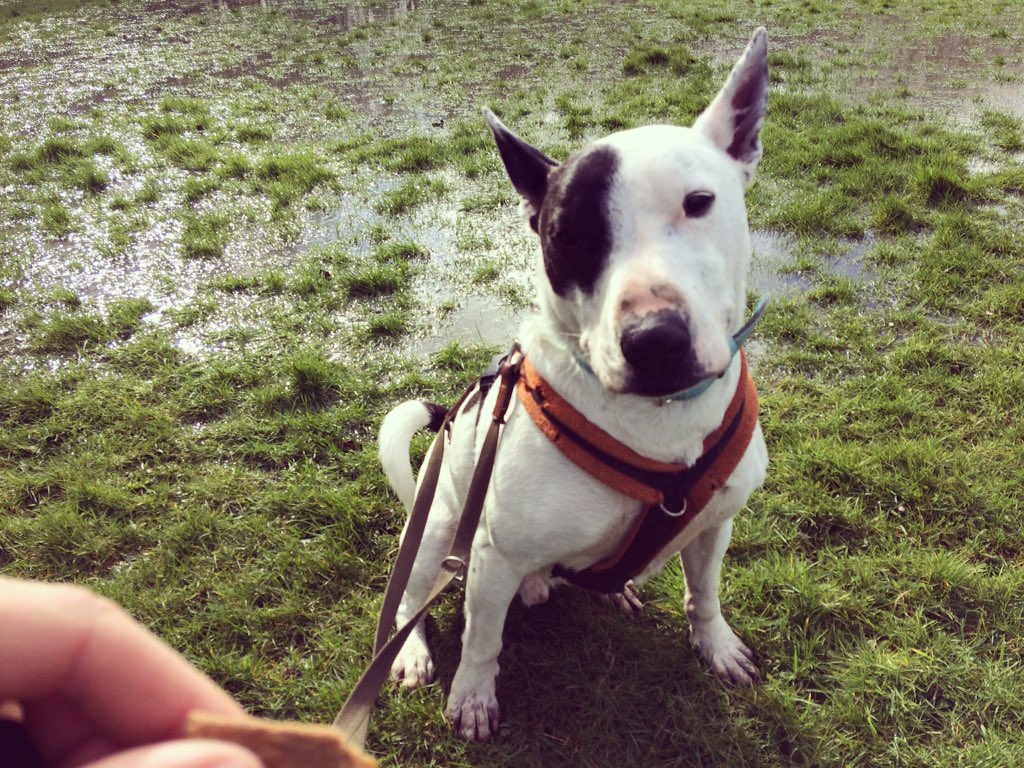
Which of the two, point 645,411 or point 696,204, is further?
point 645,411

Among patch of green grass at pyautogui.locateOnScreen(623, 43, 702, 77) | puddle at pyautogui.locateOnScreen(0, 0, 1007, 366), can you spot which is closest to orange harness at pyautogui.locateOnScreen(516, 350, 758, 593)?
puddle at pyautogui.locateOnScreen(0, 0, 1007, 366)

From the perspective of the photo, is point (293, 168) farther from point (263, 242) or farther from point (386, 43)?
point (386, 43)

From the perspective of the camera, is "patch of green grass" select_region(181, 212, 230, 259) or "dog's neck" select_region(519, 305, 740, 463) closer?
"dog's neck" select_region(519, 305, 740, 463)

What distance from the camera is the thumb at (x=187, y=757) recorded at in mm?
524

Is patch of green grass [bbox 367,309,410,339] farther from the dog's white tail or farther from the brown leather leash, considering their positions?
the brown leather leash

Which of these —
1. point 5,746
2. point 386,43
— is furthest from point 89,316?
point 386,43

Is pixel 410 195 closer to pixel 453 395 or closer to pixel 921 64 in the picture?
pixel 453 395

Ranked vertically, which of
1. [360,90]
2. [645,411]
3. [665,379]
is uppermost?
[665,379]

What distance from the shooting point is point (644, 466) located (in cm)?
183

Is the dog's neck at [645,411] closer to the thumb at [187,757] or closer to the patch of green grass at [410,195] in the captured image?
the thumb at [187,757]

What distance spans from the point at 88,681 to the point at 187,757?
16cm

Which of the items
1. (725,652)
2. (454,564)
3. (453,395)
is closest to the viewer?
(454,564)

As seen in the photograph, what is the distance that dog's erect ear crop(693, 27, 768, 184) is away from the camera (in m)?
2.04

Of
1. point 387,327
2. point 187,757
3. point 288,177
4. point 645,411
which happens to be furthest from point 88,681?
point 288,177
